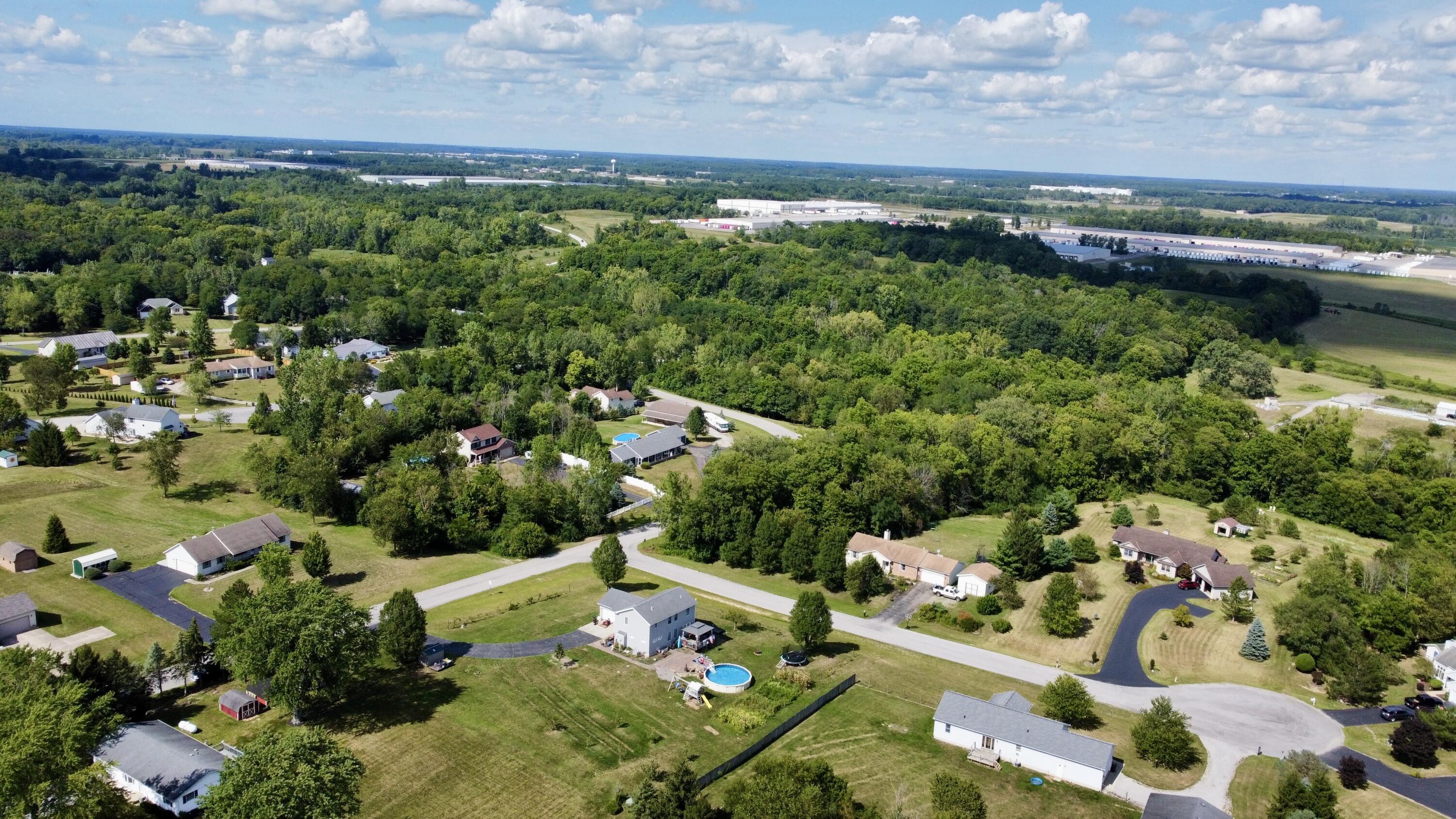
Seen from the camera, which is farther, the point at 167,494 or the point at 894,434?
the point at 894,434

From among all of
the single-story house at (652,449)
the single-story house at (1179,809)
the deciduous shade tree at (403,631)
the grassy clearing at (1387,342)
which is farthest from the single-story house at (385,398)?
the grassy clearing at (1387,342)

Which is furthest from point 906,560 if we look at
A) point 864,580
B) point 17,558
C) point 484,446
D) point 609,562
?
point 17,558

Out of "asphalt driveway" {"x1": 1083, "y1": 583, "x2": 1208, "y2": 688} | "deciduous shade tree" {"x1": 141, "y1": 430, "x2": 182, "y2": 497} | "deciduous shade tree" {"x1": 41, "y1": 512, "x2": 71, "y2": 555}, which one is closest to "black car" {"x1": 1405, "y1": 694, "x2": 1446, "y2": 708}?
"asphalt driveway" {"x1": 1083, "y1": 583, "x2": 1208, "y2": 688}

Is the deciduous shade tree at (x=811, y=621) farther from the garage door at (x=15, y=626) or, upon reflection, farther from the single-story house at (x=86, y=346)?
the single-story house at (x=86, y=346)

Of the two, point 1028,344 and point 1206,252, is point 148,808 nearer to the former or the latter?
point 1028,344

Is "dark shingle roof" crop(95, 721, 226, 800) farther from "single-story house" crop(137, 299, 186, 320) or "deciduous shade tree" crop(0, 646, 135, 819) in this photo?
"single-story house" crop(137, 299, 186, 320)

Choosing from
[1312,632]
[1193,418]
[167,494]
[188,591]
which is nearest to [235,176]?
[167,494]

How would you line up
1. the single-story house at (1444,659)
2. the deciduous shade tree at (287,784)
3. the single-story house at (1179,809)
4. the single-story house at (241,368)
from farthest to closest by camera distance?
the single-story house at (241,368), the single-story house at (1444,659), the single-story house at (1179,809), the deciduous shade tree at (287,784)
